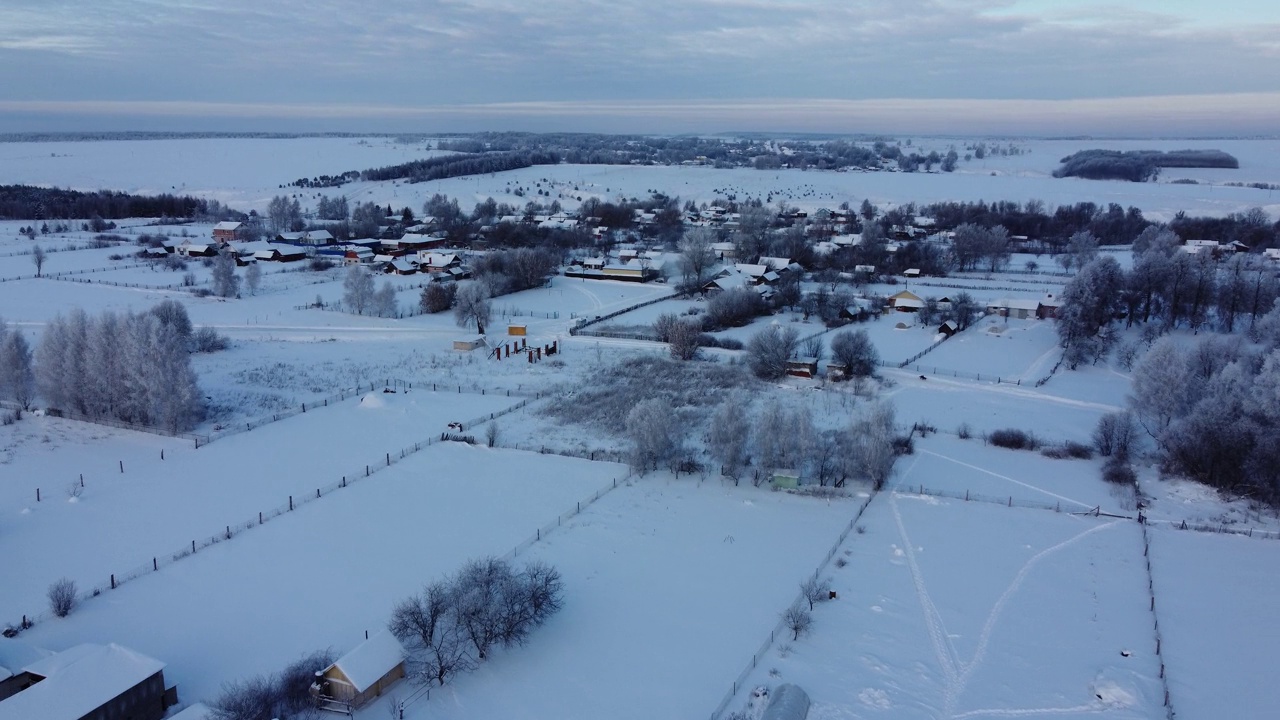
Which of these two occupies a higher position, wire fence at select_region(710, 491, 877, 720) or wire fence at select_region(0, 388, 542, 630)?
wire fence at select_region(0, 388, 542, 630)

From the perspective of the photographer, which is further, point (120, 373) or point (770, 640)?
point (120, 373)

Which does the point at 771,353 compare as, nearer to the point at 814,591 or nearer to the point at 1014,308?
the point at 814,591

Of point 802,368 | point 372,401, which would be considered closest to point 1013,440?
point 802,368

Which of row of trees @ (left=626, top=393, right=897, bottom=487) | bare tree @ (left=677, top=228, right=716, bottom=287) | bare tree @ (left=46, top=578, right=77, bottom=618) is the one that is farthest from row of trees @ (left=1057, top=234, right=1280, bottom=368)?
bare tree @ (left=46, top=578, right=77, bottom=618)

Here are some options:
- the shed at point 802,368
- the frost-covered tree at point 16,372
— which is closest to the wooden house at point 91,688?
the frost-covered tree at point 16,372

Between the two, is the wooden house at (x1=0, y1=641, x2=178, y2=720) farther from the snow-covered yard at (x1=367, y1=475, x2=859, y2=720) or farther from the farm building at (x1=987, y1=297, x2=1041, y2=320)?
the farm building at (x1=987, y1=297, x2=1041, y2=320)
